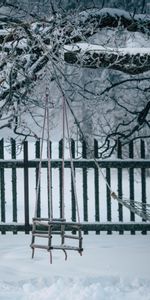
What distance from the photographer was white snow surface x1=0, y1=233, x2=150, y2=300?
18.4ft

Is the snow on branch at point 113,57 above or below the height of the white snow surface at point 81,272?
above

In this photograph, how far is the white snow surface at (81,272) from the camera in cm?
560

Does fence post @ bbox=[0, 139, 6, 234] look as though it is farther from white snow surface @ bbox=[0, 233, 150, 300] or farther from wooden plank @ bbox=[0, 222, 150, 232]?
wooden plank @ bbox=[0, 222, 150, 232]

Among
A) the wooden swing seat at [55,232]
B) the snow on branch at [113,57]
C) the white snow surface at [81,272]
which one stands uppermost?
the snow on branch at [113,57]

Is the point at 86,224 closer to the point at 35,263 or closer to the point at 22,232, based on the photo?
the point at 22,232

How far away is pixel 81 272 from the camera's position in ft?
20.8

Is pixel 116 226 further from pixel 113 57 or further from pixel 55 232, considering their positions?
pixel 113 57

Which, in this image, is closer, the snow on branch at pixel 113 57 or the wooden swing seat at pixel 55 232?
the wooden swing seat at pixel 55 232

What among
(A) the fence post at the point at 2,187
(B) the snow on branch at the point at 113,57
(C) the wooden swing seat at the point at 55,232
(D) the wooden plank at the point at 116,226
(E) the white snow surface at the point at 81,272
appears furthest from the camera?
(A) the fence post at the point at 2,187

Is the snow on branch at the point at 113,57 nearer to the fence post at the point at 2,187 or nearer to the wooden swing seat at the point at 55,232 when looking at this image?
the fence post at the point at 2,187

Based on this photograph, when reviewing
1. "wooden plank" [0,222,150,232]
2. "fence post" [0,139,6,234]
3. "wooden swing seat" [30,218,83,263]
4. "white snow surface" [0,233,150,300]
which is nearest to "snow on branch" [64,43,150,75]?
"fence post" [0,139,6,234]

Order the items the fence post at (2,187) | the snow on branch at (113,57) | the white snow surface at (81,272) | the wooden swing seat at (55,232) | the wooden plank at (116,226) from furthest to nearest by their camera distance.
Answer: the fence post at (2,187) → the wooden plank at (116,226) → the snow on branch at (113,57) → the wooden swing seat at (55,232) → the white snow surface at (81,272)

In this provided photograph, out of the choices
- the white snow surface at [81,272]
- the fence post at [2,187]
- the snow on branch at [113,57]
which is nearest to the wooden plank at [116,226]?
the white snow surface at [81,272]

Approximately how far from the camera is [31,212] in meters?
12.0
